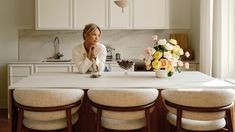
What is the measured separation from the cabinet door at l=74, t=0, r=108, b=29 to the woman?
1.60m

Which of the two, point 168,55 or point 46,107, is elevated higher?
point 168,55

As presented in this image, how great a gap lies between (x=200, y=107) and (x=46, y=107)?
3.79 ft

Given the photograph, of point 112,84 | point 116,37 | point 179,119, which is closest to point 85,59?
point 112,84

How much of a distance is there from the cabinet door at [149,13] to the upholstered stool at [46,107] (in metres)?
2.95

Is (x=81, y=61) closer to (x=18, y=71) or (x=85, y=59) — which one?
(x=85, y=59)

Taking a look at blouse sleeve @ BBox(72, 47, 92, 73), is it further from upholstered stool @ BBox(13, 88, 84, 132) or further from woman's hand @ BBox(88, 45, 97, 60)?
upholstered stool @ BBox(13, 88, 84, 132)

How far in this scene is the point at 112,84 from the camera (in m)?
2.88

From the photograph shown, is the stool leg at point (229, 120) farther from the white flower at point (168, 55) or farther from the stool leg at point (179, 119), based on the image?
the white flower at point (168, 55)

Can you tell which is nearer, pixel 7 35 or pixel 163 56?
pixel 163 56

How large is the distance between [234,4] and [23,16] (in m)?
3.37

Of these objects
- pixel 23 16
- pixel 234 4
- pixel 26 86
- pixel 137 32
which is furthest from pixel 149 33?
pixel 26 86


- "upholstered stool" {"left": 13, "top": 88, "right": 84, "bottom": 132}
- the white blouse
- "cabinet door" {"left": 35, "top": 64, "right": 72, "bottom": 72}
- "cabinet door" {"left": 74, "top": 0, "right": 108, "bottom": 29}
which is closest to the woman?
the white blouse

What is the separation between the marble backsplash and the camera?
5.77 metres

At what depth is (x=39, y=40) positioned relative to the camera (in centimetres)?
578
